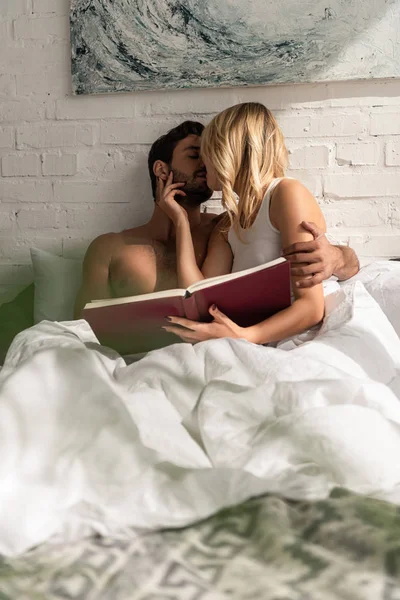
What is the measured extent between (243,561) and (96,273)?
153cm

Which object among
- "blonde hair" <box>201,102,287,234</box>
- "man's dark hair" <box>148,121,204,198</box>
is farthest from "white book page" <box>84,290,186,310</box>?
"man's dark hair" <box>148,121,204,198</box>

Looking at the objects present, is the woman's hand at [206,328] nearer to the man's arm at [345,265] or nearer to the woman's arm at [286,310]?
the woman's arm at [286,310]

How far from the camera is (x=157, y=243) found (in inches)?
83.6

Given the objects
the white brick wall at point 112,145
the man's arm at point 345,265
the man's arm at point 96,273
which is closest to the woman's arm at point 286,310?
the man's arm at point 345,265

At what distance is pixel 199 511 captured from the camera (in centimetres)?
68

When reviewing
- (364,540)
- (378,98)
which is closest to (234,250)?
(378,98)

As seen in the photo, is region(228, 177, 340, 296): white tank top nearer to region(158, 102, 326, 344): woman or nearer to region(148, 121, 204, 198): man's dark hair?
region(158, 102, 326, 344): woman

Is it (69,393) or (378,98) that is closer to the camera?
(69,393)

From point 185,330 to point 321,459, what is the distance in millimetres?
640

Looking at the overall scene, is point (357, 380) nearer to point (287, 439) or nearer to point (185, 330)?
point (287, 439)

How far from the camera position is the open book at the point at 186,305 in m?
1.25

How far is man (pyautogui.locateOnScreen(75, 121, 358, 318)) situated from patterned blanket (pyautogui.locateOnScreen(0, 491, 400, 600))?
1380mm

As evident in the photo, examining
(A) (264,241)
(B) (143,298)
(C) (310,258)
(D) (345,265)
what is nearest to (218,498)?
(B) (143,298)

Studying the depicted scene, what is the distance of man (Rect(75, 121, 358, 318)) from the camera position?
2018 millimetres
